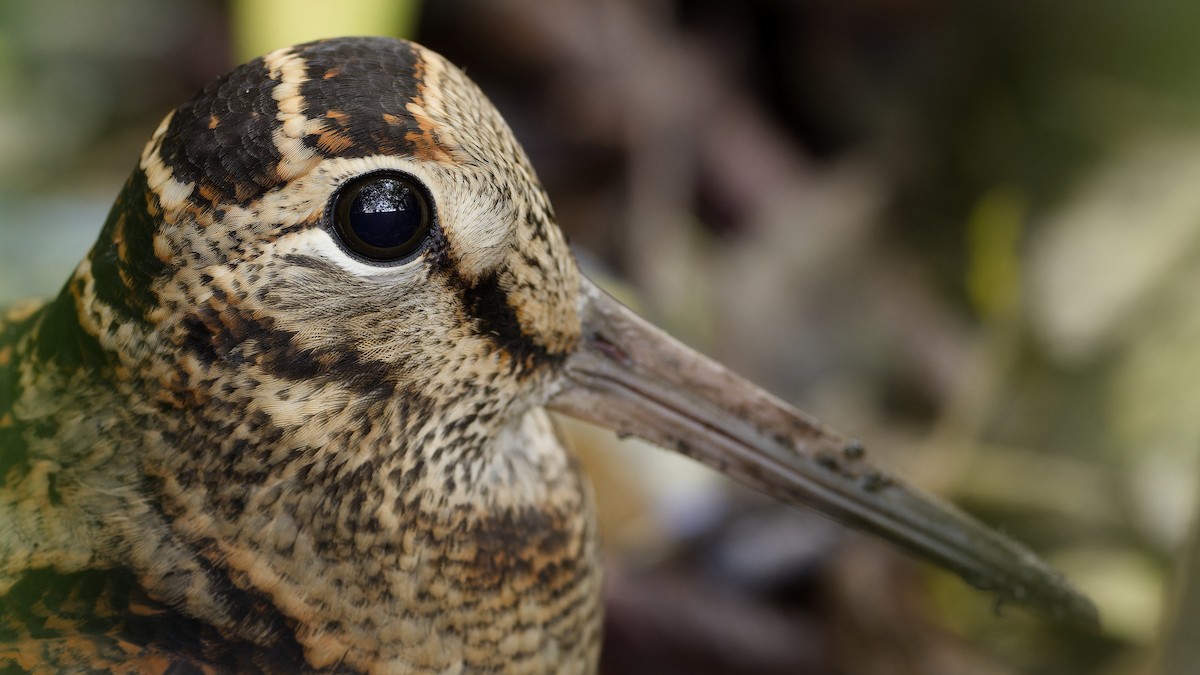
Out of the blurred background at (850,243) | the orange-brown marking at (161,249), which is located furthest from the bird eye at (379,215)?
the blurred background at (850,243)

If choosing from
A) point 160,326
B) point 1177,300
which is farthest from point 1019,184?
point 160,326

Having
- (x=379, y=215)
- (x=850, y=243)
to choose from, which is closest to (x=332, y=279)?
(x=379, y=215)

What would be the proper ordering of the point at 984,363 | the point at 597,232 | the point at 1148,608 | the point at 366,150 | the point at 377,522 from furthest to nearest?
the point at 597,232, the point at 984,363, the point at 1148,608, the point at 377,522, the point at 366,150

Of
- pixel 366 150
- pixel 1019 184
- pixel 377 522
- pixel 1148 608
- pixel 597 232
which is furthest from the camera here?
pixel 597 232

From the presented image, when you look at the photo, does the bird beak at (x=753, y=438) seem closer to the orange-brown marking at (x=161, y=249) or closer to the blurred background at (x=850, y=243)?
the blurred background at (x=850, y=243)

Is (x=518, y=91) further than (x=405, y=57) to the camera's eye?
Yes

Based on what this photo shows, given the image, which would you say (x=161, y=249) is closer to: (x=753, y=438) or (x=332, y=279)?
(x=332, y=279)

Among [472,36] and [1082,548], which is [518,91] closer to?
[472,36]
